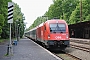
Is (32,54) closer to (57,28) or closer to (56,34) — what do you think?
(56,34)

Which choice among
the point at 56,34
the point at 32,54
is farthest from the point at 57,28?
the point at 32,54

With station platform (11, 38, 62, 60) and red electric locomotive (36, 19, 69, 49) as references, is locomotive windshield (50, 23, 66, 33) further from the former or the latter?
station platform (11, 38, 62, 60)

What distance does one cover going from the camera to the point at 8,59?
14.3 meters

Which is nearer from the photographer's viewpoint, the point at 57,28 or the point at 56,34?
the point at 56,34

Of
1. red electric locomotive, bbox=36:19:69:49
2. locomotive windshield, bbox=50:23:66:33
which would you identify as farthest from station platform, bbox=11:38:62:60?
locomotive windshield, bbox=50:23:66:33

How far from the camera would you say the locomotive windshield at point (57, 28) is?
2219 cm

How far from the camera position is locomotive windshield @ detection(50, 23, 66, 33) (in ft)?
72.8

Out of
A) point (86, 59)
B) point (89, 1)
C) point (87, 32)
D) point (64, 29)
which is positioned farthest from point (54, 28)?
point (89, 1)

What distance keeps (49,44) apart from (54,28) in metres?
1.84

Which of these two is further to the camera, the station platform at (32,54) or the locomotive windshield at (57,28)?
the locomotive windshield at (57,28)

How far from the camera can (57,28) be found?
2244 cm

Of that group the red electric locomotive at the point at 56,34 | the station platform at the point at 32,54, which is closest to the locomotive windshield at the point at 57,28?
the red electric locomotive at the point at 56,34

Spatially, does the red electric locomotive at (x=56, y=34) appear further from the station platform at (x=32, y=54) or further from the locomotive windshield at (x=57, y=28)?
the station platform at (x=32, y=54)

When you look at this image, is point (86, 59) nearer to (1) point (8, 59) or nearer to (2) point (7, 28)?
(1) point (8, 59)
